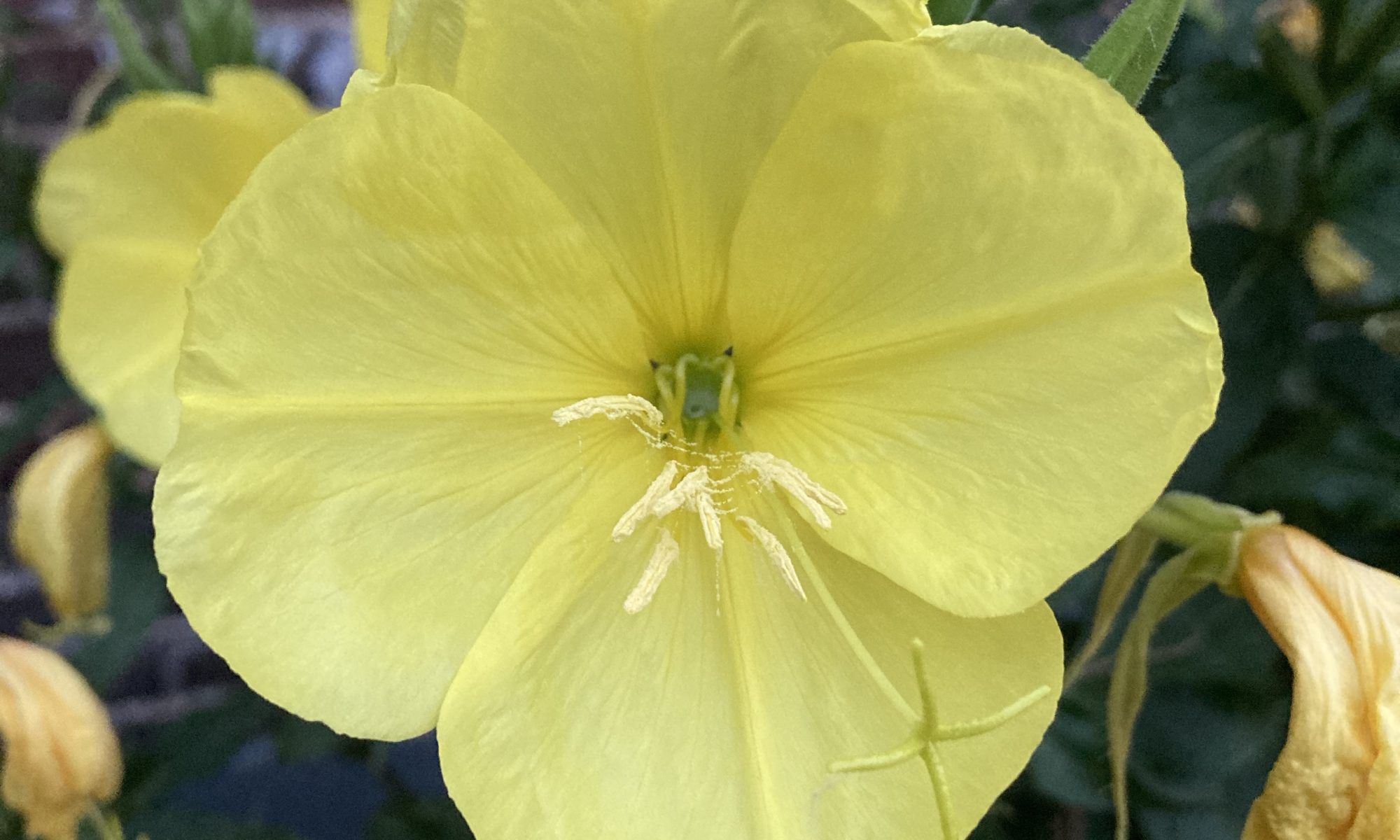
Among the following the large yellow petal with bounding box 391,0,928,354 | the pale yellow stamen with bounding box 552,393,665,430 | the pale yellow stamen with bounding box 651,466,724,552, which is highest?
the large yellow petal with bounding box 391,0,928,354

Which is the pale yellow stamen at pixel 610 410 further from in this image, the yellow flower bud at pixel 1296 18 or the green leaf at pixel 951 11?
the yellow flower bud at pixel 1296 18

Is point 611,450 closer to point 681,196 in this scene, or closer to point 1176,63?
point 681,196

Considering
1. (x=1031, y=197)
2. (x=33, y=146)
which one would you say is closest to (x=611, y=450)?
(x=1031, y=197)

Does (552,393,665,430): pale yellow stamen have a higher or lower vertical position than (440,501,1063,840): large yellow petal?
higher

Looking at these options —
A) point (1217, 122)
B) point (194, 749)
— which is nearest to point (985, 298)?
point (1217, 122)

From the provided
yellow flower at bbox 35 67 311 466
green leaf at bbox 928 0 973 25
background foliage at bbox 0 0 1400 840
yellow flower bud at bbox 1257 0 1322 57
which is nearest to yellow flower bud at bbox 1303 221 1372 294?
background foliage at bbox 0 0 1400 840

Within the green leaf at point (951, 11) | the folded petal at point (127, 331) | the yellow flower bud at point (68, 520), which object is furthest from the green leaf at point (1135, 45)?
the yellow flower bud at point (68, 520)

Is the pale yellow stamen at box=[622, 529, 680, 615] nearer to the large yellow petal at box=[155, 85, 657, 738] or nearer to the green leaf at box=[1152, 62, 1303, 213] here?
the large yellow petal at box=[155, 85, 657, 738]
